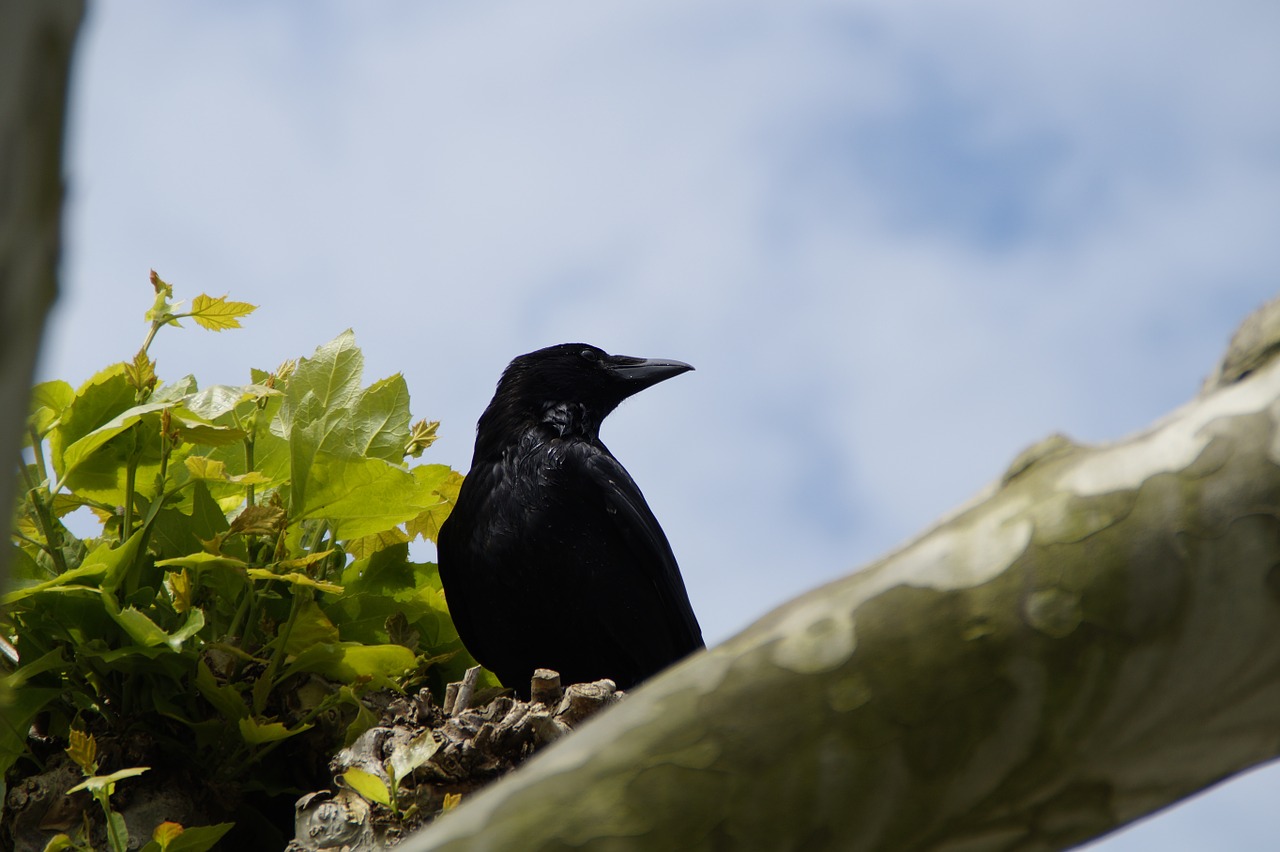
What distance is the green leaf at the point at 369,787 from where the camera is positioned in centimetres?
225

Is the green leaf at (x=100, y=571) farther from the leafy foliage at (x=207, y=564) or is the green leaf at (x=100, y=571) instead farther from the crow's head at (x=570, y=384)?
the crow's head at (x=570, y=384)

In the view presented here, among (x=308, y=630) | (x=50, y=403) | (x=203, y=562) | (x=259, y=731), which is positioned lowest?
(x=259, y=731)

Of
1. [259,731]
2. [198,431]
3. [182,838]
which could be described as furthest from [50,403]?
[182,838]

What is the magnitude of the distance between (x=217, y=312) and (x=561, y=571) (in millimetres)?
1325

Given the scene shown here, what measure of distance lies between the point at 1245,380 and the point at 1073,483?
16cm

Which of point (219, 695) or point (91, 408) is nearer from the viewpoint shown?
point (219, 695)

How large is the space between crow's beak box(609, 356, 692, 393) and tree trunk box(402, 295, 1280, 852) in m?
3.62

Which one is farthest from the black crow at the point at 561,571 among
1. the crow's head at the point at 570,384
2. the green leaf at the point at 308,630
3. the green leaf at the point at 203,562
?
the green leaf at the point at 203,562

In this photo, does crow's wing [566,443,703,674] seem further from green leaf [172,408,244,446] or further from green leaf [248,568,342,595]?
green leaf [172,408,244,446]

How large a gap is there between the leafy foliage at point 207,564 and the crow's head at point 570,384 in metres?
1.52

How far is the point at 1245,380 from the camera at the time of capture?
1.01 meters

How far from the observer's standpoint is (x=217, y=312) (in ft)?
8.90

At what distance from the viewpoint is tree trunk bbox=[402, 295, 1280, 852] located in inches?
37.4

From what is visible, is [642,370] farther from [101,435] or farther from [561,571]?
[101,435]
